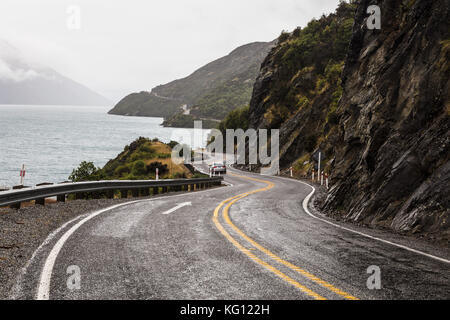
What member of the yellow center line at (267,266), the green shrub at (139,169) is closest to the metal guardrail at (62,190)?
the yellow center line at (267,266)

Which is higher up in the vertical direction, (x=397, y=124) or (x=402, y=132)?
(x=397, y=124)

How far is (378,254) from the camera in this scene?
272 inches

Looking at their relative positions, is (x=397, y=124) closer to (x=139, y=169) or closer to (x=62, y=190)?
(x=62, y=190)

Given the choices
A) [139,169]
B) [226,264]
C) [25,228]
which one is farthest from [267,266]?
[139,169]

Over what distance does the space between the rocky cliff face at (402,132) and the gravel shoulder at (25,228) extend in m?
8.42

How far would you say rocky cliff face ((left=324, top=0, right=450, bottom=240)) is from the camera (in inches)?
401

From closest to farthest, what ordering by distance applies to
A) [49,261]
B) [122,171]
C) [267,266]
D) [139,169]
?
[267,266] < [49,261] < [139,169] < [122,171]

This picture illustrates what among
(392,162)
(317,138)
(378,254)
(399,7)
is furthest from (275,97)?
(378,254)

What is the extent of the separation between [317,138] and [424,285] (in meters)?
38.1

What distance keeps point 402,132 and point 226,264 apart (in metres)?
8.98

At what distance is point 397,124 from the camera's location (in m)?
13.0

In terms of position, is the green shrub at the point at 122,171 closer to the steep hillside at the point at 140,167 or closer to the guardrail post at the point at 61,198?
the steep hillside at the point at 140,167
